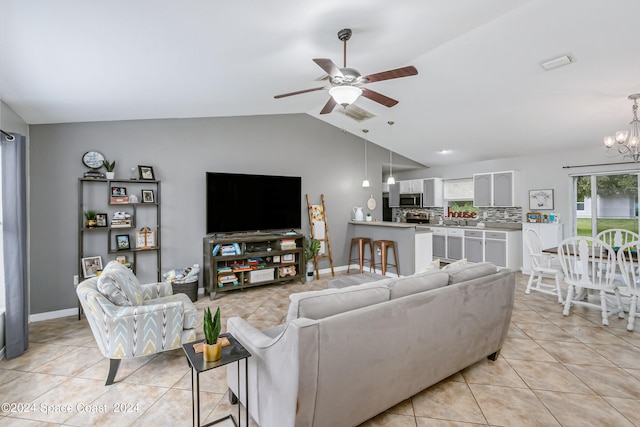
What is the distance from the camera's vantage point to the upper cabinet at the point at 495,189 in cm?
610

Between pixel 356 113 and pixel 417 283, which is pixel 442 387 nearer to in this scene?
pixel 417 283

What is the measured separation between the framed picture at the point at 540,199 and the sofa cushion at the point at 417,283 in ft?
16.1

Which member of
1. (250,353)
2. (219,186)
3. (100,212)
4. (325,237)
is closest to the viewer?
(250,353)

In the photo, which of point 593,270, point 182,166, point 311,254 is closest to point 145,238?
point 182,166

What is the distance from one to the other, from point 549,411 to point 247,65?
145 inches

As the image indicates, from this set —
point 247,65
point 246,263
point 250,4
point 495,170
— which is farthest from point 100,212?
point 495,170

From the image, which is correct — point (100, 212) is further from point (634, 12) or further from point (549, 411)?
point (634, 12)

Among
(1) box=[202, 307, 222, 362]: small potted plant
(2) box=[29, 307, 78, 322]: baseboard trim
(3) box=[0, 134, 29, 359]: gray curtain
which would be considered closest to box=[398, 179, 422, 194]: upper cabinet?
(1) box=[202, 307, 222, 362]: small potted plant

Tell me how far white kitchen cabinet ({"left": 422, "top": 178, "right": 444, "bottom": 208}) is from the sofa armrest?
6055mm

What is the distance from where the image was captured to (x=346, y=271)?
6.19 meters

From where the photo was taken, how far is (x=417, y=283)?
2061 millimetres

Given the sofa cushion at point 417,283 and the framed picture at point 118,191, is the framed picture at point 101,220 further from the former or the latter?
the sofa cushion at point 417,283

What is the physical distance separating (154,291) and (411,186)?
20.8 ft

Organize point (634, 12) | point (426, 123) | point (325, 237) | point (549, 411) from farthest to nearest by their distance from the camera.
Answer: point (325, 237), point (426, 123), point (634, 12), point (549, 411)
